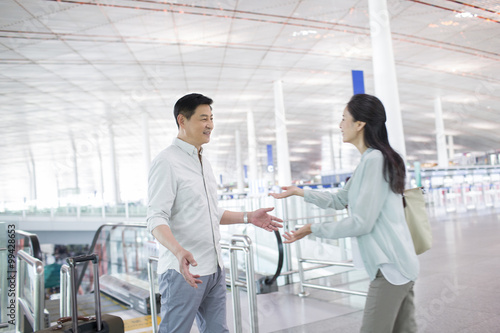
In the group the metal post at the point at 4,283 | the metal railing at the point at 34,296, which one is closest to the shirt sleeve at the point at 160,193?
the metal railing at the point at 34,296

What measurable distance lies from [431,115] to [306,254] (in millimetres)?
25461

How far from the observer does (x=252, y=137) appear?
23812 mm

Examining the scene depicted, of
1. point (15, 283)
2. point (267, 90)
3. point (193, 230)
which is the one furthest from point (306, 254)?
point (267, 90)

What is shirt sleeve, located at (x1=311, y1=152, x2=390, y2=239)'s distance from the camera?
1585 mm

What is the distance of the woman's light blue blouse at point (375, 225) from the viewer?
1.59 m

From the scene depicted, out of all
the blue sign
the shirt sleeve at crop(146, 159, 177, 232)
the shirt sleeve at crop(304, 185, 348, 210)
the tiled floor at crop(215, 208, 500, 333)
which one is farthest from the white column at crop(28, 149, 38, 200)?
the shirt sleeve at crop(304, 185, 348, 210)

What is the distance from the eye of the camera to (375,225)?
1.63 m

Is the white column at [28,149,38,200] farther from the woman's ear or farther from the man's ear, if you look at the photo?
the woman's ear

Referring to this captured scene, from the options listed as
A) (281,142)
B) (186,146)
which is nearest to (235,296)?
(186,146)

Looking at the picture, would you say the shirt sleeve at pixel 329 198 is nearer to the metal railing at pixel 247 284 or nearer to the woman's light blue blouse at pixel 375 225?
the woman's light blue blouse at pixel 375 225

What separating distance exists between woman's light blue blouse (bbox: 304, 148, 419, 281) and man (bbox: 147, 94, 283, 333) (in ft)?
1.90

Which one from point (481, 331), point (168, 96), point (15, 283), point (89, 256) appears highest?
point (168, 96)

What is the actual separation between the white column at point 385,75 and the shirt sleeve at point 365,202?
6173 mm

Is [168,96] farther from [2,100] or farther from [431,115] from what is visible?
[431,115]
